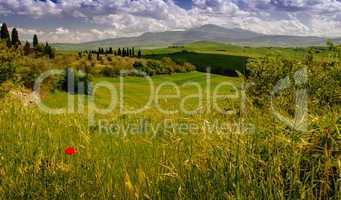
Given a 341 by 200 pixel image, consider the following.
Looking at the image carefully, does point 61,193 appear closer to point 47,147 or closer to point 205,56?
point 47,147

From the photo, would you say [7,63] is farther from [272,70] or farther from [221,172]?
[221,172]

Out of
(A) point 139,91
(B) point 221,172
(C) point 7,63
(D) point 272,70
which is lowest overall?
(A) point 139,91

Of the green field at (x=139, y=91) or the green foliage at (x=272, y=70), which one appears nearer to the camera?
the green foliage at (x=272, y=70)

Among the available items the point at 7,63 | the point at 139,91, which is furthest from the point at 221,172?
the point at 139,91

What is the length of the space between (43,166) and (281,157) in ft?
7.29

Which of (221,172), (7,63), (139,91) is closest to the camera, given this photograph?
(221,172)

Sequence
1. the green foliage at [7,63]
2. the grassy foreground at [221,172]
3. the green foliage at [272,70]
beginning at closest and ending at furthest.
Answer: the grassy foreground at [221,172]
the green foliage at [272,70]
the green foliage at [7,63]

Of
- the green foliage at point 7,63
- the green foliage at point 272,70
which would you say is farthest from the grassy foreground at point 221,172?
the green foliage at point 7,63

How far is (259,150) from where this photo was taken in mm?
3344

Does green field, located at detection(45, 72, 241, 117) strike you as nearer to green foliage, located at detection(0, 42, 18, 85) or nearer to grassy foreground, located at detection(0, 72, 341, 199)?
grassy foreground, located at detection(0, 72, 341, 199)

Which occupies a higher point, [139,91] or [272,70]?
[272,70]

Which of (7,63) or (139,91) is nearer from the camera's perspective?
(7,63)

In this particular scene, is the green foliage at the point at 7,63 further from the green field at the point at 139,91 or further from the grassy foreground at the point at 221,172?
the grassy foreground at the point at 221,172

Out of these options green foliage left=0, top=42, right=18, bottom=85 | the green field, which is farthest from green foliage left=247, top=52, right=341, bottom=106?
green foliage left=0, top=42, right=18, bottom=85
